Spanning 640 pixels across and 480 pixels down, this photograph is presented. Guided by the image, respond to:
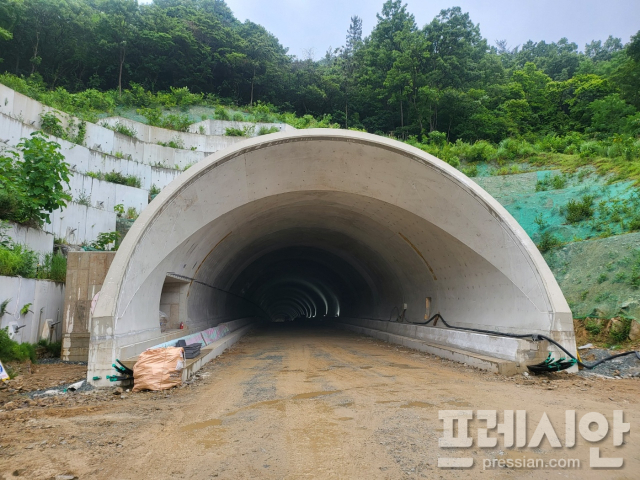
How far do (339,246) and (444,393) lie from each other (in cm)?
1244

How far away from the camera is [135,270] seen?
845 centimetres

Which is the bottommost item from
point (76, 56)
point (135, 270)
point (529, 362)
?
point (529, 362)

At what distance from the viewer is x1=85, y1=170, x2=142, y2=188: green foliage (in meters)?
19.1

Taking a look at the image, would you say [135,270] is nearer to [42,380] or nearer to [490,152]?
[42,380]

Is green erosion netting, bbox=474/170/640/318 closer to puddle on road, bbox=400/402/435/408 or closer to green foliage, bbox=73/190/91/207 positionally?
puddle on road, bbox=400/402/435/408

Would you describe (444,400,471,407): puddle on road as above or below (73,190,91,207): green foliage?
below

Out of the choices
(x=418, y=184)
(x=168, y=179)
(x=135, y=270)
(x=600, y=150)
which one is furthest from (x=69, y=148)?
Result: (x=600, y=150)

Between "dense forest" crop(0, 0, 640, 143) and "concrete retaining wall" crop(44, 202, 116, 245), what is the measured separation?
23175 millimetres

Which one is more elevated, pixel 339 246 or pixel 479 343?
pixel 339 246

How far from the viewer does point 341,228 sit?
52.7ft

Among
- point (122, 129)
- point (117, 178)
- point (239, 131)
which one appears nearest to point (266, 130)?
point (239, 131)

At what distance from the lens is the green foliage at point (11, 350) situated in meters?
8.49

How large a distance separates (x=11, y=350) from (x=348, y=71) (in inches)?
2035

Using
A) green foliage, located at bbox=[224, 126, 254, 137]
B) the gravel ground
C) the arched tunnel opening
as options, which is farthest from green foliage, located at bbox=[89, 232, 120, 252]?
green foliage, located at bbox=[224, 126, 254, 137]
